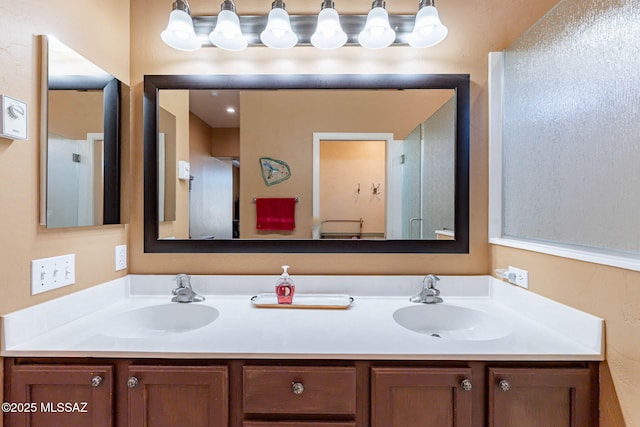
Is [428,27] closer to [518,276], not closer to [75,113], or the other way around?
[518,276]

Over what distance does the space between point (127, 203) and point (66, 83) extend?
1.70 feet

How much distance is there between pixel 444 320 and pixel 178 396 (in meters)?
1.04

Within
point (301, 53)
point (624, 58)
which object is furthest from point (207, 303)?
point (624, 58)

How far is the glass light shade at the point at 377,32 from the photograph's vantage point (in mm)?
1311

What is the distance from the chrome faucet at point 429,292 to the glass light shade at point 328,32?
109cm

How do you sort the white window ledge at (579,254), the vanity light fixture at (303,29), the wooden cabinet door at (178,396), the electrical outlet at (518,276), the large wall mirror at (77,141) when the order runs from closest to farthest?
the white window ledge at (579,254)
the wooden cabinet door at (178,396)
the large wall mirror at (77,141)
the electrical outlet at (518,276)
the vanity light fixture at (303,29)

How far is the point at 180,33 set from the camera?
4.40ft

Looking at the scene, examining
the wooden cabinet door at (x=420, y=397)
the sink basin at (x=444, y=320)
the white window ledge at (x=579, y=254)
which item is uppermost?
the white window ledge at (x=579, y=254)

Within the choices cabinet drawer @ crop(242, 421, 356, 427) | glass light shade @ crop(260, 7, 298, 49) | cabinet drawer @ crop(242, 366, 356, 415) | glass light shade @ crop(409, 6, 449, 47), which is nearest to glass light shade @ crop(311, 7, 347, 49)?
glass light shade @ crop(260, 7, 298, 49)

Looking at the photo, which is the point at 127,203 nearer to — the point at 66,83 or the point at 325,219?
the point at 66,83

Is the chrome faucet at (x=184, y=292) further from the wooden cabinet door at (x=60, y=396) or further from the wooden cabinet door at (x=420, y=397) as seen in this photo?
→ the wooden cabinet door at (x=420, y=397)

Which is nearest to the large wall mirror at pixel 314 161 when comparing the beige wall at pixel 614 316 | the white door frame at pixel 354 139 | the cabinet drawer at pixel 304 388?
the white door frame at pixel 354 139

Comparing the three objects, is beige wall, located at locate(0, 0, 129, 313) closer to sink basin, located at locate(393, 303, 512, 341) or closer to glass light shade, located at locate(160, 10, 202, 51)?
glass light shade, located at locate(160, 10, 202, 51)

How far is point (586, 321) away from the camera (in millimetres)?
944
